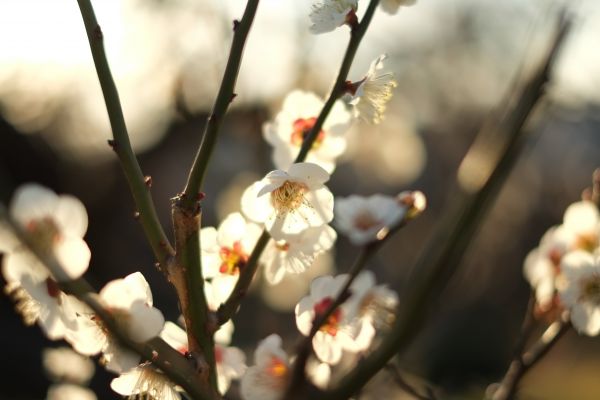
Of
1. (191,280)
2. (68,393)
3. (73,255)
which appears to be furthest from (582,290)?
(68,393)

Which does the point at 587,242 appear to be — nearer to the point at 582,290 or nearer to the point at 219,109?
the point at 582,290

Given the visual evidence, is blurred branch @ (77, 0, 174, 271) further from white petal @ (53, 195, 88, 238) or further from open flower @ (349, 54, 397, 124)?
open flower @ (349, 54, 397, 124)

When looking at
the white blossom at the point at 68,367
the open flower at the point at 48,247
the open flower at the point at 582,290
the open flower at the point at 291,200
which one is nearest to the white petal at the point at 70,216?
the open flower at the point at 48,247

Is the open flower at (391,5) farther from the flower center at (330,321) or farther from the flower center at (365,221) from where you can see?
the flower center at (330,321)

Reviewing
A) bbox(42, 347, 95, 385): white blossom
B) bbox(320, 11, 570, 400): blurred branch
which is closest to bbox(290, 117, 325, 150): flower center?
bbox(320, 11, 570, 400): blurred branch

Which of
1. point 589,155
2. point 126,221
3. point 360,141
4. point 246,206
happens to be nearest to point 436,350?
point 360,141
